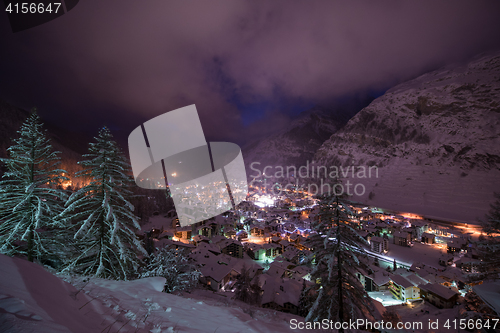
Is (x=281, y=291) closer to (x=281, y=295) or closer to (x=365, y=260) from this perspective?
(x=281, y=295)

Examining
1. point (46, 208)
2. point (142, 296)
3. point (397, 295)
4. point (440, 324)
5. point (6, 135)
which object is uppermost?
point (6, 135)

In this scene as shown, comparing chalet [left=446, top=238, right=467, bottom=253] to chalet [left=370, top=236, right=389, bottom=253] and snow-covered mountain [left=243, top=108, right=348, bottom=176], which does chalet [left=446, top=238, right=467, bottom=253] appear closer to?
chalet [left=370, top=236, right=389, bottom=253]

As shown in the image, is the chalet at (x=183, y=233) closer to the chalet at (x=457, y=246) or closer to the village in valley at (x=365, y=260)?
the village in valley at (x=365, y=260)

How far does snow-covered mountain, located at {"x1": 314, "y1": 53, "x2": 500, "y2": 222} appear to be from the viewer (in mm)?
53344

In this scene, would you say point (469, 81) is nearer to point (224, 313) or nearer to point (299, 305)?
point (299, 305)

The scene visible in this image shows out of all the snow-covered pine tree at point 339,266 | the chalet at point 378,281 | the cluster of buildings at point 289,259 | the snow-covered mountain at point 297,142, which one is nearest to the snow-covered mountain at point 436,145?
the cluster of buildings at point 289,259

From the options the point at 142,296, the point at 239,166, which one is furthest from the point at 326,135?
the point at 142,296

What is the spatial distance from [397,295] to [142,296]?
26.5m

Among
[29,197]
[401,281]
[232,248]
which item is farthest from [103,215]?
[401,281]

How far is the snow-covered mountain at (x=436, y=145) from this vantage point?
53.3 metres

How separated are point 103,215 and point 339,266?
889cm

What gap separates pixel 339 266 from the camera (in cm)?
694

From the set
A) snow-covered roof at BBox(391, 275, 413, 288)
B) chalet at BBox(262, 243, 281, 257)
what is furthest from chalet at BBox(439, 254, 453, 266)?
chalet at BBox(262, 243, 281, 257)

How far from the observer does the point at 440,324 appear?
45.4ft
